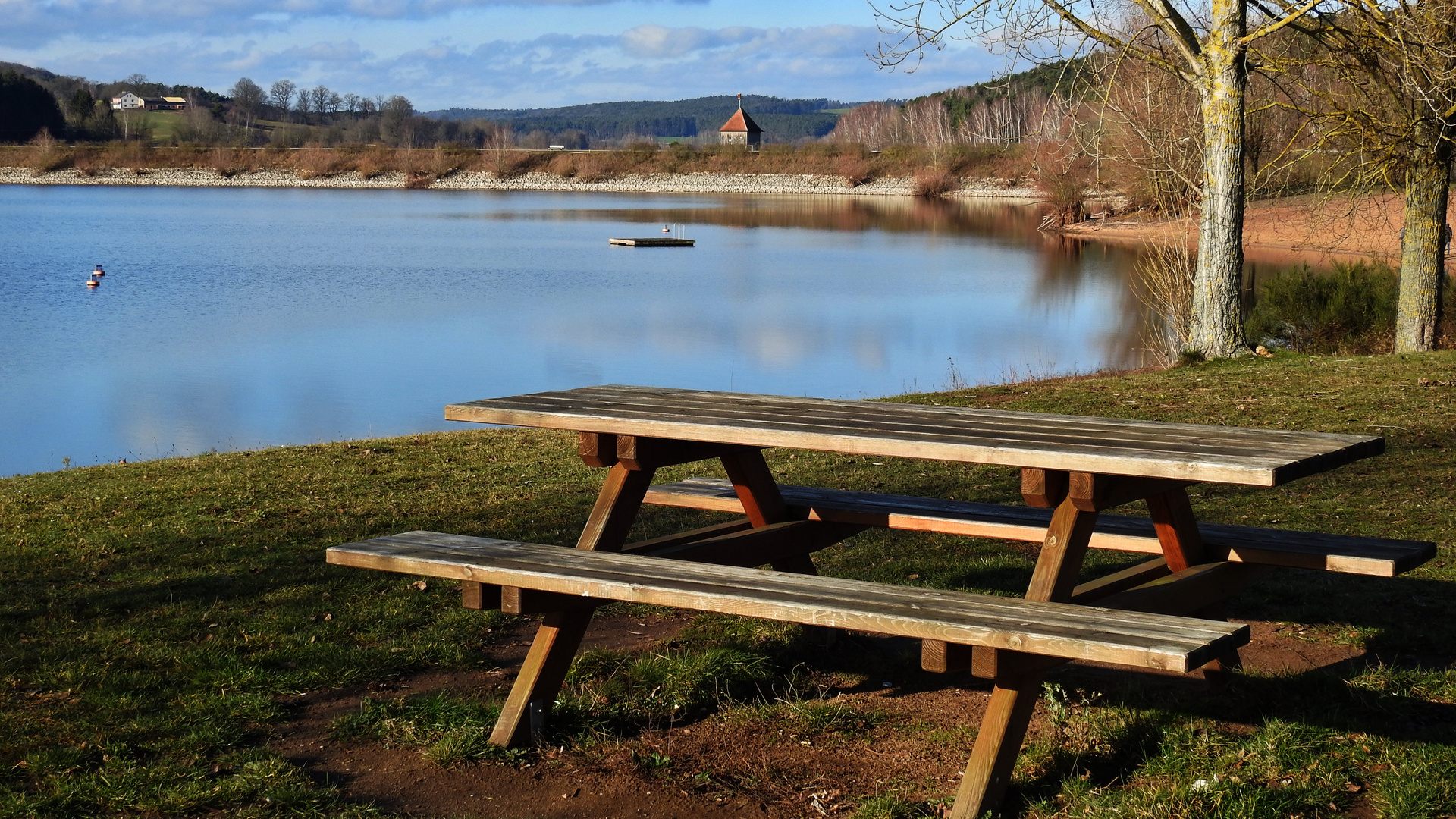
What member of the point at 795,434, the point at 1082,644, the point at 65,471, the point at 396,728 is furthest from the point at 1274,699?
the point at 65,471

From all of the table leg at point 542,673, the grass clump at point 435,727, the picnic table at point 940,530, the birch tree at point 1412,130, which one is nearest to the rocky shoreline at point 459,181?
the birch tree at point 1412,130

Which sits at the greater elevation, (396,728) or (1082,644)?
(1082,644)

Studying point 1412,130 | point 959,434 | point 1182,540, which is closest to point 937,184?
point 1412,130

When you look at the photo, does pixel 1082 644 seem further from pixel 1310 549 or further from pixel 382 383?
pixel 382 383

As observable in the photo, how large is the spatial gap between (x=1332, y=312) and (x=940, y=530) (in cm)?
1515

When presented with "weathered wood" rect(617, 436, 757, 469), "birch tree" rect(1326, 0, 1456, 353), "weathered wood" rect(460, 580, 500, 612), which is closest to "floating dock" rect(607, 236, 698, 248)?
"birch tree" rect(1326, 0, 1456, 353)

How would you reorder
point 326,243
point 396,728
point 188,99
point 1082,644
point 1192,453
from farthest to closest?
point 188,99
point 326,243
point 396,728
point 1192,453
point 1082,644

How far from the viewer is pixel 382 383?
16.8 metres

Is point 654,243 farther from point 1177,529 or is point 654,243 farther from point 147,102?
point 147,102

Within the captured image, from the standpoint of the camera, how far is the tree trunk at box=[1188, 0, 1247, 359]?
12000 mm

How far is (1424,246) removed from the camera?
13742 millimetres

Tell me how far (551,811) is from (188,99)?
17641 cm

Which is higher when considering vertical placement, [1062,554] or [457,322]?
[1062,554]

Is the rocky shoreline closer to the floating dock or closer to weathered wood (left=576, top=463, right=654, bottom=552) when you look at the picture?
the floating dock
